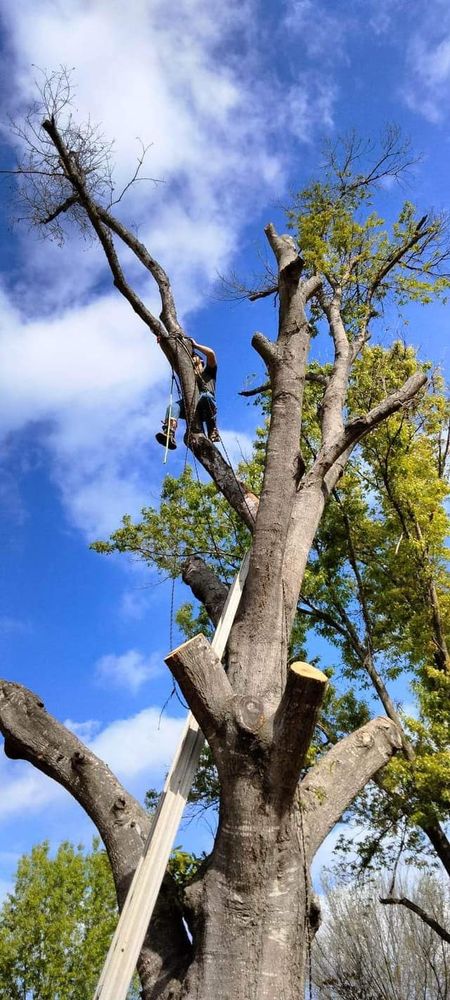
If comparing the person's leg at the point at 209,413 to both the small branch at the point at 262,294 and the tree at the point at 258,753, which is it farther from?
the small branch at the point at 262,294

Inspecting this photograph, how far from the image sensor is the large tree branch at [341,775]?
3141 millimetres

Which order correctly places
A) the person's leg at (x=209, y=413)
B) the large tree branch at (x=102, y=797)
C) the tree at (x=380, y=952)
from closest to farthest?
the large tree branch at (x=102, y=797), the person's leg at (x=209, y=413), the tree at (x=380, y=952)

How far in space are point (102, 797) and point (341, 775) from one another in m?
1.22

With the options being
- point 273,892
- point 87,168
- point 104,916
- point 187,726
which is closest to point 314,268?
point 87,168

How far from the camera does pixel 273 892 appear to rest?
2.71 metres

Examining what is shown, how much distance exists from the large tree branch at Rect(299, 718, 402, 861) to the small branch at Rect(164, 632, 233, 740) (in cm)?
63

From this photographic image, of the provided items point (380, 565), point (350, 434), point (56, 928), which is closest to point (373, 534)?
point (380, 565)

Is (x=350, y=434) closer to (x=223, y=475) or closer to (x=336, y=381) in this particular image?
(x=223, y=475)

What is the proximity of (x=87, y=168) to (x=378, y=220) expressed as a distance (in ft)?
14.5

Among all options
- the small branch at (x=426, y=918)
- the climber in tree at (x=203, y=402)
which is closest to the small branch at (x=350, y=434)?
the climber in tree at (x=203, y=402)

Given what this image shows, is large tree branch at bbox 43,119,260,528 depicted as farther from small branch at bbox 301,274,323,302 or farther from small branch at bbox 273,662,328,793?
small branch at bbox 273,662,328,793

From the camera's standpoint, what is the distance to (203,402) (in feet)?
19.1

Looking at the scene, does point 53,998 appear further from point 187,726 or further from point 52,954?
point 187,726

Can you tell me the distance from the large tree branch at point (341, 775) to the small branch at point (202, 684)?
2.08 feet
